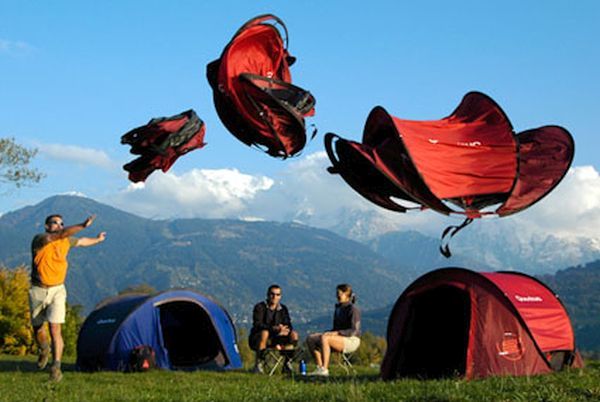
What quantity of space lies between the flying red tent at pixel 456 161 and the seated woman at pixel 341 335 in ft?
6.86

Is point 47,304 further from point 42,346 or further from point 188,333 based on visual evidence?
→ point 188,333

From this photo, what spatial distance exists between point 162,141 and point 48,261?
9.29ft

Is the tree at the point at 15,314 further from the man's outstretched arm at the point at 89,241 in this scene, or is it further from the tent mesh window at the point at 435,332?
the tent mesh window at the point at 435,332

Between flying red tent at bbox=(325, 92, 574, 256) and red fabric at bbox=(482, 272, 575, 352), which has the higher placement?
flying red tent at bbox=(325, 92, 574, 256)

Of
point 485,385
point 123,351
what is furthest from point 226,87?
point 123,351

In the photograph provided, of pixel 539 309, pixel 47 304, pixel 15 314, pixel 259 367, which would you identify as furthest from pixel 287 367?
pixel 15 314

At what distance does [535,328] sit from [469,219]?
2356mm

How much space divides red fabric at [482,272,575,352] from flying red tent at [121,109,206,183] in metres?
6.09

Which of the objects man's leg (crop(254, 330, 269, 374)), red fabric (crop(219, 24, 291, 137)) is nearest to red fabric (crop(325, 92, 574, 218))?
red fabric (crop(219, 24, 291, 137))

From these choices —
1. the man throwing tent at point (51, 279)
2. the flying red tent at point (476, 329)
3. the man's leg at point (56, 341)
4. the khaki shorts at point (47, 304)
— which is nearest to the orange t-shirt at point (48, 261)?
the man throwing tent at point (51, 279)

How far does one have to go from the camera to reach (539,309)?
53.3ft

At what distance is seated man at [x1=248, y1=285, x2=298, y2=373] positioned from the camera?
18.7 m

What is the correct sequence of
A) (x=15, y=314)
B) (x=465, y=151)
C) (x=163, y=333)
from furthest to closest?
(x=15, y=314)
(x=163, y=333)
(x=465, y=151)

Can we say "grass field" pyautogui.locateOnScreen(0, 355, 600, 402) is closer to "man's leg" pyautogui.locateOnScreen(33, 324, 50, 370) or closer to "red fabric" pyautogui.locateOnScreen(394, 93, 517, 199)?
"man's leg" pyautogui.locateOnScreen(33, 324, 50, 370)
